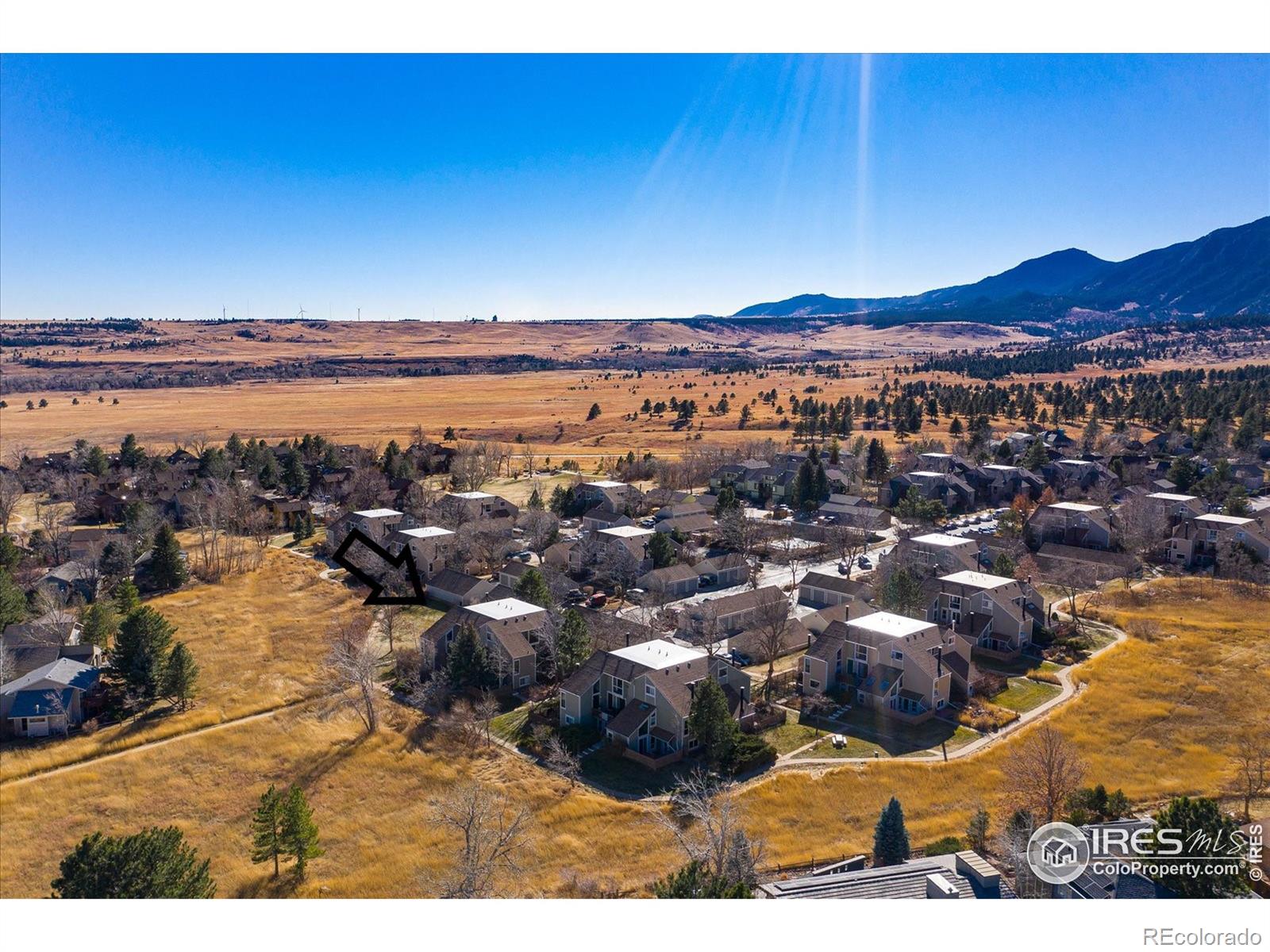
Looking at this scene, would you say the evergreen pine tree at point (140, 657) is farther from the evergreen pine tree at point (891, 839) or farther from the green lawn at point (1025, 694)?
the green lawn at point (1025, 694)

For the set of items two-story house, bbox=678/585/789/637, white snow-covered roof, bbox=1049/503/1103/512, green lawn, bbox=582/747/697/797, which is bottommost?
green lawn, bbox=582/747/697/797

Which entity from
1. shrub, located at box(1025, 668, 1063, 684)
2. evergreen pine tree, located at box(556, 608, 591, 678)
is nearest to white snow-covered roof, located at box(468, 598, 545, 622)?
evergreen pine tree, located at box(556, 608, 591, 678)

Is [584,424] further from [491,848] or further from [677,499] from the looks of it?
[491,848]

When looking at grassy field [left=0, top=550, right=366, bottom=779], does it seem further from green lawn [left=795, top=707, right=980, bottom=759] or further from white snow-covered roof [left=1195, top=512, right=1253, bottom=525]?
white snow-covered roof [left=1195, top=512, right=1253, bottom=525]

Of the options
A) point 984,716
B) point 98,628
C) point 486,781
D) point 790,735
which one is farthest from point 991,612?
point 98,628

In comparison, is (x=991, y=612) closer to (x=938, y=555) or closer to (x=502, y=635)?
(x=938, y=555)

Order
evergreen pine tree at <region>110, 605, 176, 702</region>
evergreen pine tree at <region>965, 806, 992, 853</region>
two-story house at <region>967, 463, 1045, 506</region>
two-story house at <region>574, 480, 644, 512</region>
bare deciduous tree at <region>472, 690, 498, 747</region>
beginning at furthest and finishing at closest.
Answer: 1. two-story house at <region>967, 463, 1045, 506</region>
2. two-story house at <region>574, 480, 644, 512</region>
3. evergreen pine tree at <region>110, 605, 176, 702</region>
4. bare deciduous tree at <region>472, 690, 498, 747</region>
5. evergreen pine tree at <region>965, 806, 992, 853</region>
